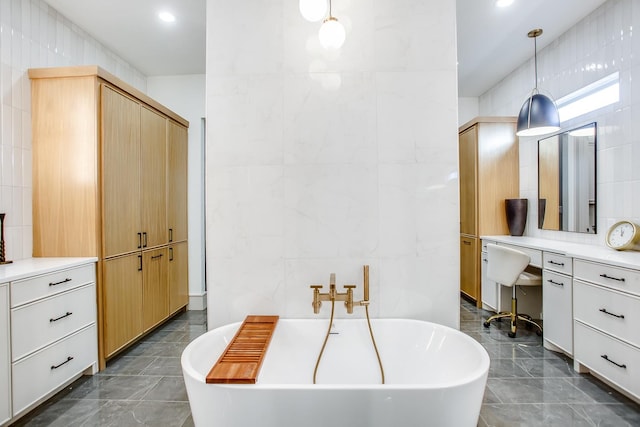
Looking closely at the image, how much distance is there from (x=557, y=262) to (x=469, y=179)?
63.9 inches

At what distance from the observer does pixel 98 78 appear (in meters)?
2.24

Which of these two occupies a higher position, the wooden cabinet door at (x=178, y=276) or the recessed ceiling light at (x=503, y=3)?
the recessed ceiling light at (x=503, y=3)

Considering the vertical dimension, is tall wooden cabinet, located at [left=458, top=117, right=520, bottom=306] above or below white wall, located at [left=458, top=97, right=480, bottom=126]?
below

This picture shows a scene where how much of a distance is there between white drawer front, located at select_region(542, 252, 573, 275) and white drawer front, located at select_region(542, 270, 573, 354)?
0.04 m

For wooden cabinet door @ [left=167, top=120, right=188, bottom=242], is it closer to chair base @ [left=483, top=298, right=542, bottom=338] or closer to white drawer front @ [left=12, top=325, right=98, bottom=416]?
white drawer front @ [left=12, top=325, right=98, bottom=416]

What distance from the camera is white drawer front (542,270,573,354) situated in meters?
2.29

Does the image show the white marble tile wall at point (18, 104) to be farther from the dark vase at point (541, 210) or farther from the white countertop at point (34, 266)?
the dark vase at point (541, 210)

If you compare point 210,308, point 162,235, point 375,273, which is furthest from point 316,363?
point 162,235

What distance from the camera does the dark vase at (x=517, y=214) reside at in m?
3.46

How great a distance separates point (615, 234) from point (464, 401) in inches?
89.7

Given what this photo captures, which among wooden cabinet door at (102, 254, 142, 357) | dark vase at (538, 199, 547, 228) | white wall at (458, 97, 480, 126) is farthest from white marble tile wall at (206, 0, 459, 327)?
white wall at (458, 97, 480, 126)

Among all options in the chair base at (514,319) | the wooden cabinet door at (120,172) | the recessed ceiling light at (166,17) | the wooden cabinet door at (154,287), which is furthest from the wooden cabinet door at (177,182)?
the chair base at (514,319)

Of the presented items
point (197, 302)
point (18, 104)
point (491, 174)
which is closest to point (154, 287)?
point (197, 302)

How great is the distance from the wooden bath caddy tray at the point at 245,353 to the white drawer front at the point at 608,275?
81.7 inches
